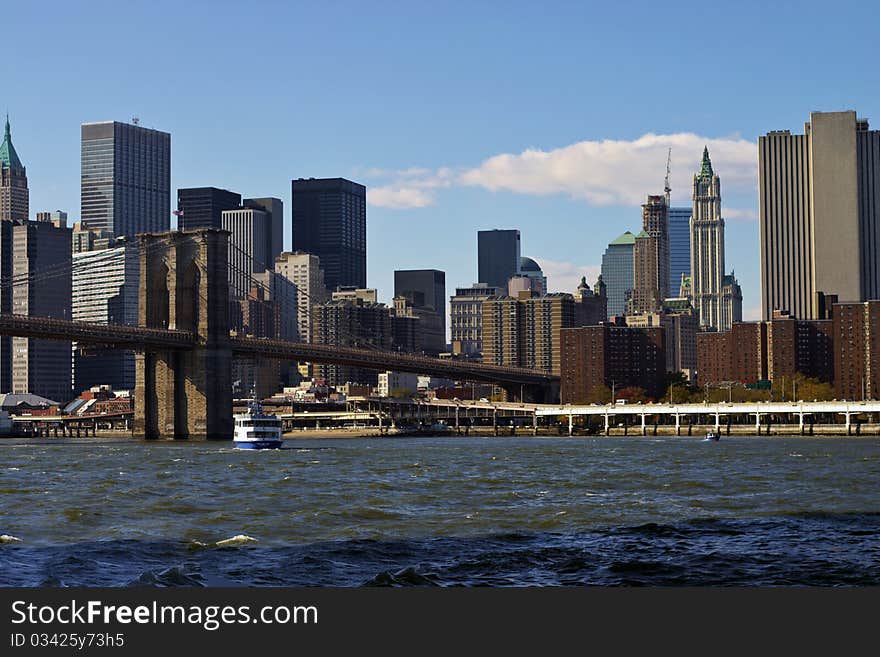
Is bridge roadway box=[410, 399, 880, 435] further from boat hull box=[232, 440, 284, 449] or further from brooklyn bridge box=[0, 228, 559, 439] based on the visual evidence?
boat hull box=[232, 440, 284, 449]

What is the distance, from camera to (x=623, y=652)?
51.3ft

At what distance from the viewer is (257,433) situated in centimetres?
10869

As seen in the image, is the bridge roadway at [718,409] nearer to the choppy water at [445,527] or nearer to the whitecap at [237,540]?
the choppy water at [445,527]

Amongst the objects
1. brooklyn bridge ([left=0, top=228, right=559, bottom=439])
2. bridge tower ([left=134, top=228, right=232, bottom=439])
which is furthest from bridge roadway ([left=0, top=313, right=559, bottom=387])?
bridge tower ([left=134, top=228, right=232, bottom=439])

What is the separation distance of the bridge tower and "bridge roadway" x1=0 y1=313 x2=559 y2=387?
222 cm

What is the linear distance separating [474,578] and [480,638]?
421 inches

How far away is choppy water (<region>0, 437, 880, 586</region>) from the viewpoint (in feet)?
92.1

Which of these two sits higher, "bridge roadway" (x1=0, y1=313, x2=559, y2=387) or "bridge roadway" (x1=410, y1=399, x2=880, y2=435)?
"bridge roadway" (x1=0, y1=313, x2=559, y2=387)

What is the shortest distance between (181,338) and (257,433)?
2819 cm

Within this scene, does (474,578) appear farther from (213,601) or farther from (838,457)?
(838,457)

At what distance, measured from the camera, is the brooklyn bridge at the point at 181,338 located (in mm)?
128875

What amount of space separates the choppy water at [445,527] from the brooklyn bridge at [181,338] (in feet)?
199

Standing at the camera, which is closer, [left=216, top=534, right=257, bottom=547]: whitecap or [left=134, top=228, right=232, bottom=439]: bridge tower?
[left=216, top=534, right=257, bottom=547]: whitecap

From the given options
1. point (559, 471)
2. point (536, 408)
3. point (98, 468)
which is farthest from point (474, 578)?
point (536, 408)
